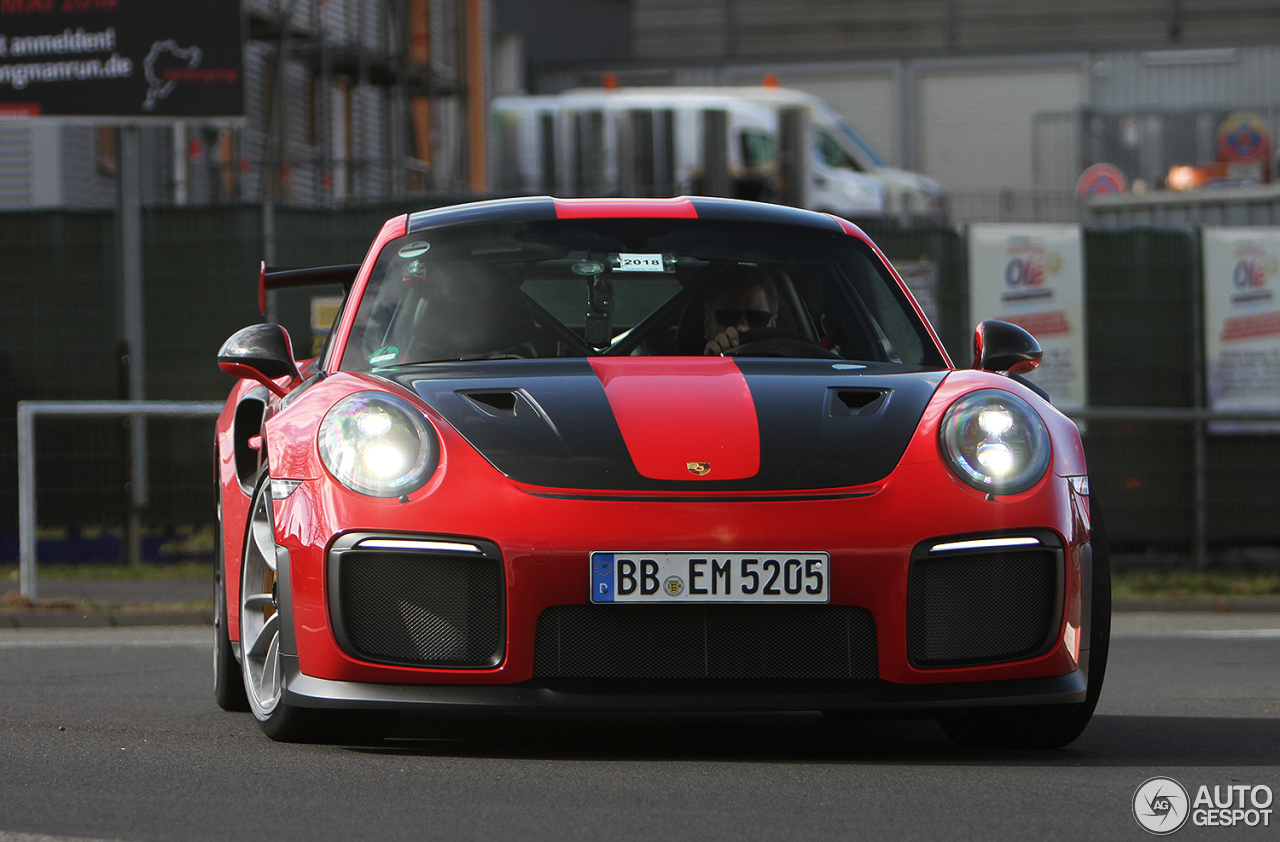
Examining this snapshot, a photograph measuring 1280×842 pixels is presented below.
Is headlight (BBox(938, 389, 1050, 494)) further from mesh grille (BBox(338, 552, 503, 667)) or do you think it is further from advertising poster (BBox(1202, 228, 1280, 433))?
advertising poster (BBox(1202, 228, 1280, 433))

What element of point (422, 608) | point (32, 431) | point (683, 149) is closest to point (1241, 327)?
point (32, 431)

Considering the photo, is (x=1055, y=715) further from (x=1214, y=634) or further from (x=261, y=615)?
(x=1214, y=634)

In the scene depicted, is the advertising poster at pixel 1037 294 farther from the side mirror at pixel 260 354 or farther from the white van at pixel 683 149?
the white van at pixel 683 149

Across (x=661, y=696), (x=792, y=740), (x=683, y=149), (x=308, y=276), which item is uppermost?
(x=683, y=149)

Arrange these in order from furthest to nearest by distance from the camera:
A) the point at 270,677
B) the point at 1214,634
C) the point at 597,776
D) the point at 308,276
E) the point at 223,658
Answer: the point at 1214,634 < the point at 308,276 < the point at 223,658 < the point at 270,677 < the point at 597,776

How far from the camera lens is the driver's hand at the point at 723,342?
5.37 metres

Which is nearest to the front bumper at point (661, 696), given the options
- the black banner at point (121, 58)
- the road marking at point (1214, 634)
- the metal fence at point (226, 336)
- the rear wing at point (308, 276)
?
the rear wing at point (308, 276)

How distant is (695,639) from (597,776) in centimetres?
38

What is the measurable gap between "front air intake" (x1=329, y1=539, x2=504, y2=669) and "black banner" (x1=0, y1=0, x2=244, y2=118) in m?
10.1

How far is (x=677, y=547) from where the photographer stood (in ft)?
14.1

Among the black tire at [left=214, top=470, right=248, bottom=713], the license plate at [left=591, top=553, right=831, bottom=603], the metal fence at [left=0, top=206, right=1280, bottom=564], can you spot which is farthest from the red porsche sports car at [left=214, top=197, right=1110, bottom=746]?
the metal fence at [left=0, top=206, right=1280, bottom=564]

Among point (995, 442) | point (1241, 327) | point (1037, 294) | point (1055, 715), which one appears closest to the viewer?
point (995, 442)

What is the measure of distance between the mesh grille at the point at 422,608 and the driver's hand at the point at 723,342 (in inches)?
48.7

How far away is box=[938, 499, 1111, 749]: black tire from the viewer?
15.4 feet
